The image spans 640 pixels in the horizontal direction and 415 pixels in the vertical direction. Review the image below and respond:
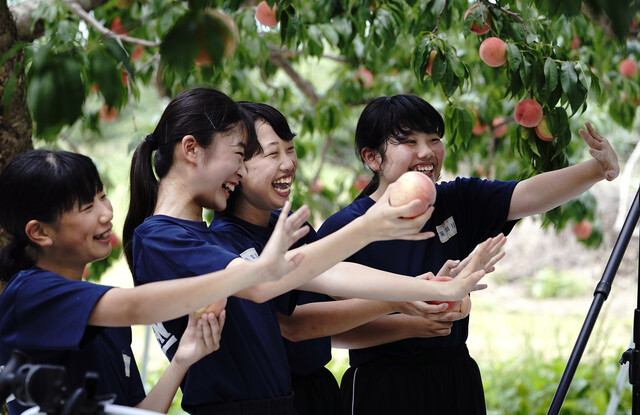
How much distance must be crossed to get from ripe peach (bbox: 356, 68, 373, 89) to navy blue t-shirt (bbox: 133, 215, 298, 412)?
205 cm

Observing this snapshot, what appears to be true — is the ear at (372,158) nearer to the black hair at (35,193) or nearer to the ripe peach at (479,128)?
the black hair at (35,193)

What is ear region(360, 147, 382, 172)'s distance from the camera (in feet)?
6.46

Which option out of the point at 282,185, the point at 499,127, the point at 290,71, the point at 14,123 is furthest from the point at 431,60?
the point at 290,71

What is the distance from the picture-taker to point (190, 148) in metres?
1.58

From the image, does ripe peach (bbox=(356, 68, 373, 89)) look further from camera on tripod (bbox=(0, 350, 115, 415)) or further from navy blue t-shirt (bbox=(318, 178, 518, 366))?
camera on tripod (bbox=(0, 350, 115, 415))

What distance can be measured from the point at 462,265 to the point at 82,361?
2.42ft

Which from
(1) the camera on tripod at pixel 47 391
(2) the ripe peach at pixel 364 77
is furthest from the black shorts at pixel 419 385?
(2) the ripe peach at pixel 364 77

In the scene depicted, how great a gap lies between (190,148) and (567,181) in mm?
847

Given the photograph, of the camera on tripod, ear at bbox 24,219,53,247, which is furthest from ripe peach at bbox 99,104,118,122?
the camera on tripod

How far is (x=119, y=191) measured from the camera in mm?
7656

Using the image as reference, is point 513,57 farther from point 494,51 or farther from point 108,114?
point 108,114

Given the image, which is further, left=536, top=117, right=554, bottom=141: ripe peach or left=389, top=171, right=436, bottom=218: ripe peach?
left=536, top=117, right=554, bottom=141: ripe peach

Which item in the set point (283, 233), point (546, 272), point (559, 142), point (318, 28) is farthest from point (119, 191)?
point (283, 233)

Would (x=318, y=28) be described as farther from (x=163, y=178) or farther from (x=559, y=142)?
(x=163, y=178)
